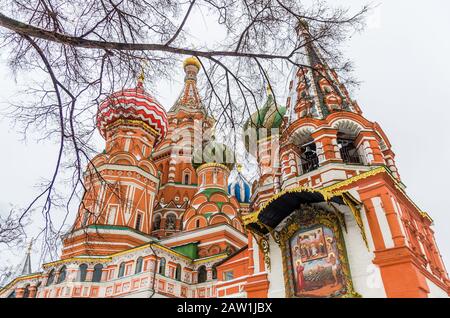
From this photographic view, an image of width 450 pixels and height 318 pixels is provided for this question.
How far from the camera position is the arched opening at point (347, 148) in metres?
12.2

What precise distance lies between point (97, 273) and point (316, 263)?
11.2 metres

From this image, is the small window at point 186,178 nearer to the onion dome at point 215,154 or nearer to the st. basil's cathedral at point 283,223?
the st. basil's cathedral at point 283,223

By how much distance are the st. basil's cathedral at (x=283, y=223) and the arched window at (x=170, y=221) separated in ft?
6.67

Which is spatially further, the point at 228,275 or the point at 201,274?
the point at 201,274

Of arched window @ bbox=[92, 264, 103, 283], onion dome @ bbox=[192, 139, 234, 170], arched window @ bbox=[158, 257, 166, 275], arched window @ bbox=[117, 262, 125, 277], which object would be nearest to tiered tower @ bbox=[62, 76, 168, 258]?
arched window @ bbox=[92, 264, 103, 283]

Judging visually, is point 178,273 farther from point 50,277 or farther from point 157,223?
point 157,223

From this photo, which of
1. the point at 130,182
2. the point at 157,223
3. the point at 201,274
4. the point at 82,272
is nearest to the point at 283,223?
the point at 201,274

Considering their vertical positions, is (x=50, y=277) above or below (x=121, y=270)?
below

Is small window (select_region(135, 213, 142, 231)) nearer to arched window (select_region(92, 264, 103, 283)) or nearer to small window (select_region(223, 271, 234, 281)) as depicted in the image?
arched window (select_region(92, 264, 103, 283))

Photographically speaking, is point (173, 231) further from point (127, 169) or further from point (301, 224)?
point (301, 224)

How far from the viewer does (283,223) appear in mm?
10695

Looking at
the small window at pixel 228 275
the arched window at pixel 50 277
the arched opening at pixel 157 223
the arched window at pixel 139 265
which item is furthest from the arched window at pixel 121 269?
the arched opening at pixel 157 223

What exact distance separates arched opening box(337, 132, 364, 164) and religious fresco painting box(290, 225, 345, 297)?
11.3 feet
